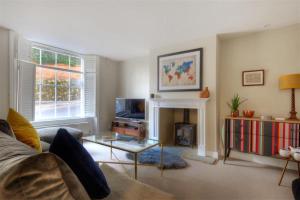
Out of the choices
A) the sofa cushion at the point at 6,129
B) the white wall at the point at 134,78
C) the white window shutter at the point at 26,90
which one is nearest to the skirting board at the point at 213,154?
the white wall at the point at 134,78

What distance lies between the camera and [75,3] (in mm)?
2180

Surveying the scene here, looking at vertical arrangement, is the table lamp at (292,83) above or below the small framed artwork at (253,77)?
below

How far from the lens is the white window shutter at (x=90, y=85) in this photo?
4586 millimetres

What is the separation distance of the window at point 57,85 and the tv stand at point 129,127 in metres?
0.97

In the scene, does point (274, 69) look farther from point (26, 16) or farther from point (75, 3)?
point (26, 16)

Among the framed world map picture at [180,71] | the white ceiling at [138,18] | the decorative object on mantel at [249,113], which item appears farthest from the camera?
the framed world map picture at [180,71]

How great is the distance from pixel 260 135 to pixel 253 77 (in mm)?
1076

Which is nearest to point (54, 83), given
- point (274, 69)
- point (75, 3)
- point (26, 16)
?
point (26, 16)

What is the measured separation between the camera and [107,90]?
5.01 meters

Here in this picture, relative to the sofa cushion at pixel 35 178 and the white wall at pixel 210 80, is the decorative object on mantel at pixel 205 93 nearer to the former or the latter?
the white wall at pixel 210 80

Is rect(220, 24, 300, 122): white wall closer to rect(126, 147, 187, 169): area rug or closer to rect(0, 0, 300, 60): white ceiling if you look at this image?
rect(0, 0, 300, 60): white ceiling

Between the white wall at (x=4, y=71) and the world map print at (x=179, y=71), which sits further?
the world map print at (x=179, y=71)

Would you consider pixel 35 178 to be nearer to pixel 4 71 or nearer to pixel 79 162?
pixel 79 162

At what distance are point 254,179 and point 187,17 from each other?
252 centimetres
